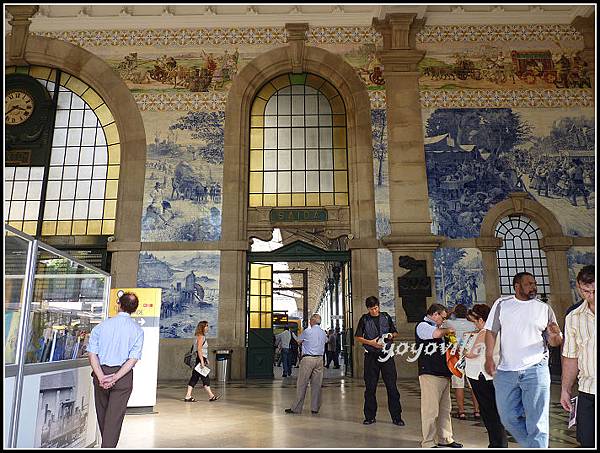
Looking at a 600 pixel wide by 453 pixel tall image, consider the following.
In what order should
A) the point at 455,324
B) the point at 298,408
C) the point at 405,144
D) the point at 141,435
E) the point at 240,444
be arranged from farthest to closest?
the point at 405,144, the point at 298,408, the point at 455,324, the point at 141,435, the point at 240,444

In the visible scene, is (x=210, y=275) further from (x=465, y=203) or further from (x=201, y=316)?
(x=465, y=203)

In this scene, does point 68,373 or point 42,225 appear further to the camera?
point 42,225

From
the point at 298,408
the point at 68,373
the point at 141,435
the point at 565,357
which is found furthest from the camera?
the point at 298,408

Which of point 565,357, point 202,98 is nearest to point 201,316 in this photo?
point 202,98

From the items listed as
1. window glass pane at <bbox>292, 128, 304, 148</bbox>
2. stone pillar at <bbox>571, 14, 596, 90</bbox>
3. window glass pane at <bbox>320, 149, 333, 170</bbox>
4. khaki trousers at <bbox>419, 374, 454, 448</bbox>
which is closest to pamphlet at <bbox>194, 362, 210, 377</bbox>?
khaki trousers at <bbox>419, 374, 454, 448</bbox>

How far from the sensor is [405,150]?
14.3m

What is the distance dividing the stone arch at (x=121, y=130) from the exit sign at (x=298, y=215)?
13.1 ft

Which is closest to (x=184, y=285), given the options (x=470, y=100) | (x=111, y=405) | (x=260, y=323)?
(x=260, y=323)

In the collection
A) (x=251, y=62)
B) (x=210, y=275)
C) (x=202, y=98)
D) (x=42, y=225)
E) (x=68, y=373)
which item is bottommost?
(x=68, y=373)

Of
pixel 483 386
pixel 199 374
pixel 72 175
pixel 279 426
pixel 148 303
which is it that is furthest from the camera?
pixel 72 175

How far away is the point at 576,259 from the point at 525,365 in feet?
38.4

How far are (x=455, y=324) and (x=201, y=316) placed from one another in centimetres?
834

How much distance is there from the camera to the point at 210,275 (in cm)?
1364

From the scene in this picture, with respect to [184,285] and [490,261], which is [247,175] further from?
[490,261]
